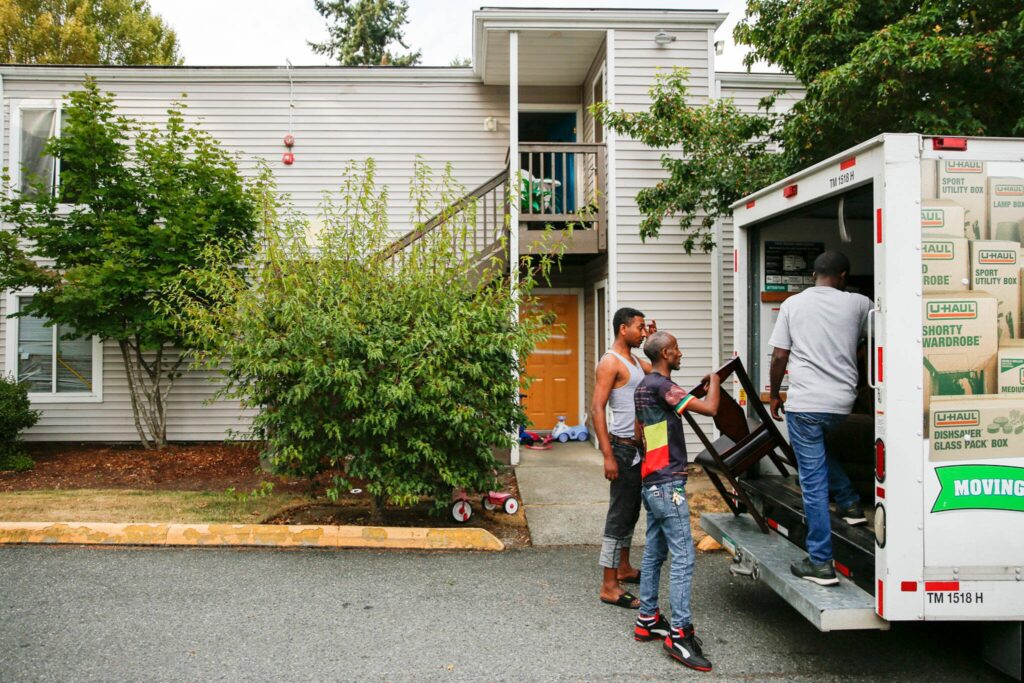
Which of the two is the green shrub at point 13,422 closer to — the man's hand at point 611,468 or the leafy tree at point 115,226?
the leafy tree at point 115,226

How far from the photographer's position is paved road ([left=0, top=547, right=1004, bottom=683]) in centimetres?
371

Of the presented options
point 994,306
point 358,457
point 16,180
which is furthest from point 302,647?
point 16,180

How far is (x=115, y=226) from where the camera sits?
8.91 metres

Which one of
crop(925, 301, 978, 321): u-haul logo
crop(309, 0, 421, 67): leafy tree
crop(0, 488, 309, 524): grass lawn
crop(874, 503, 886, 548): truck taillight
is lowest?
crop(0, 488, 309, 524): grass lawn

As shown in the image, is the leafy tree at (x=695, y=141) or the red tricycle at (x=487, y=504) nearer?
the red tricycle at (x=487, y=504)

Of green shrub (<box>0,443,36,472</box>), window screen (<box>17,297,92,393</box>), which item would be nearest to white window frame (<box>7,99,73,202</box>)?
window screen (<box>17,297,92,393</box>)

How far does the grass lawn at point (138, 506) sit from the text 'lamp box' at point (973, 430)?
17.7 feet

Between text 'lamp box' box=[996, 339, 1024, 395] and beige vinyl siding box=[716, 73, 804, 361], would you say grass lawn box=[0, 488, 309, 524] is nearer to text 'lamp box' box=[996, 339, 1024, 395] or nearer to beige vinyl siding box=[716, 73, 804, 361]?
text 'lamp box' box=[996, 339, 1024, 395]

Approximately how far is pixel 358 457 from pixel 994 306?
4621mm

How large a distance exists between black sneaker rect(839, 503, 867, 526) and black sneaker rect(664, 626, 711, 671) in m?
1.14

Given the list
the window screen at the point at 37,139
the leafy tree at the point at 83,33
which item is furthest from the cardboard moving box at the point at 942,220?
the leafy tree at the point at 83,33

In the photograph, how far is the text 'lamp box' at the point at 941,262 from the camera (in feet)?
10.8

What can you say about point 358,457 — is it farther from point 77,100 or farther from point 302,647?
point 77,100

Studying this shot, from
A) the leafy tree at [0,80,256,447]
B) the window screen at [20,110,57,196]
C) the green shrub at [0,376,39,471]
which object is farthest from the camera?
the window screen at [20,110,57,196]
